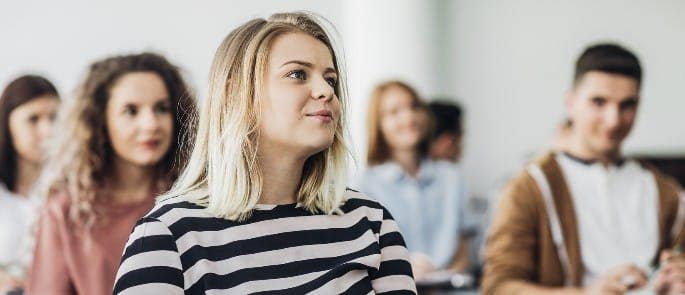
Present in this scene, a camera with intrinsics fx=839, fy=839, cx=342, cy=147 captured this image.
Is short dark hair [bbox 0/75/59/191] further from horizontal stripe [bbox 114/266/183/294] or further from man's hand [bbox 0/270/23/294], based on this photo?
horizontal stripe [bbox 114/266/183/294]

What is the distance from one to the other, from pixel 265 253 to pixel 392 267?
0.73ft

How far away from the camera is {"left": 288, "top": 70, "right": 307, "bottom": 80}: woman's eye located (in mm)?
1229

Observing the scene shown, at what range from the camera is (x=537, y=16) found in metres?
5.49

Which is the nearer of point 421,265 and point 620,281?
point 620,281

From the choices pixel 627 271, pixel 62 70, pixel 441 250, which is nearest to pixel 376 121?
pixel 441 250

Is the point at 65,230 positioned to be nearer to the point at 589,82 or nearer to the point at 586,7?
the point at 589,82

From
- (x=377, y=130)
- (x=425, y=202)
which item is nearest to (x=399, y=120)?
(x=377, y=130)

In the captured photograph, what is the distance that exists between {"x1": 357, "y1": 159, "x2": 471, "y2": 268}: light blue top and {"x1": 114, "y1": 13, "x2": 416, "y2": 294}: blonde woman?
2.04 metres

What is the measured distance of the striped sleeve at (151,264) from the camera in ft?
3.63

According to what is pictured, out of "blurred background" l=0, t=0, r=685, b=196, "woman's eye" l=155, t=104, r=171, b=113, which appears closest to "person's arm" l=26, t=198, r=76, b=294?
"woman's eye" l=155, t=104, r=171, b=113

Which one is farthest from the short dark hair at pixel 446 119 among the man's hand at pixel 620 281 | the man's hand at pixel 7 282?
the man's hand at pixel 7 282

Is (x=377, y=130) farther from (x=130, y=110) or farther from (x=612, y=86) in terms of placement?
(x=130, y=110)

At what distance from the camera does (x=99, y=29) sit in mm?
4824

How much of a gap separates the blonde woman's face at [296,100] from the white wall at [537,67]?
4.31 metres
